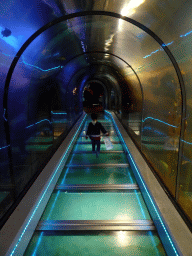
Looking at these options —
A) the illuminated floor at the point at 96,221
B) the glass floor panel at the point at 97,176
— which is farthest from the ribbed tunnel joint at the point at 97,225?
the glass floor panel at the point at 97,176

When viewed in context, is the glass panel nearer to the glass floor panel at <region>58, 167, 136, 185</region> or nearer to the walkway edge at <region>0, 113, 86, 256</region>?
the glass floor panel at <region>58, 167, 136, 185</region>

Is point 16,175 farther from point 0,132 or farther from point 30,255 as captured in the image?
point 30,255

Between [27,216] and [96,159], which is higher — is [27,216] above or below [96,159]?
above

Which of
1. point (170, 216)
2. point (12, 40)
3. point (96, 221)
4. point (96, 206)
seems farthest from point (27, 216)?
point (12, 40)

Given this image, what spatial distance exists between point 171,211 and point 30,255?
2147mm

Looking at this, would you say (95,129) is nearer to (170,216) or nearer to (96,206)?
(96,206)

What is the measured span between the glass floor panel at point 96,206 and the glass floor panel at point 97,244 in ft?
1.58

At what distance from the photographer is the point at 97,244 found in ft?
10.5

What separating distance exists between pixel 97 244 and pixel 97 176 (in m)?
2.54

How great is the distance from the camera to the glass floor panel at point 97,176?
5.43 metres

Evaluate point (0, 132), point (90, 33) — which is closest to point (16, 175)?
point (0, 132)

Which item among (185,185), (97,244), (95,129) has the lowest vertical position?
(97,244)

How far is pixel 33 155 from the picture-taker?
5301 millimetres

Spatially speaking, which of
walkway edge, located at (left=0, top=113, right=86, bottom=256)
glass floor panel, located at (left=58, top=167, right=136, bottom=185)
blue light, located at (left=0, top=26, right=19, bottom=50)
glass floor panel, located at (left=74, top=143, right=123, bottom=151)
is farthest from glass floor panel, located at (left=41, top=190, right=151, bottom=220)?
glass floor panel, located at (left=74, top=143, right=123, bottom=151)
